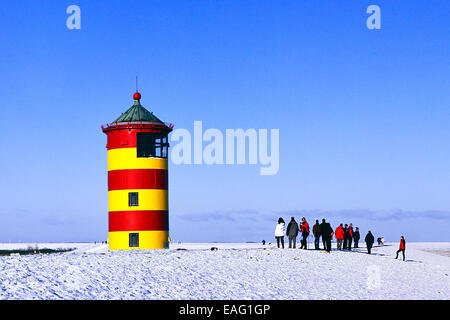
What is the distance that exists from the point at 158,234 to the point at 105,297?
17596 millimetres

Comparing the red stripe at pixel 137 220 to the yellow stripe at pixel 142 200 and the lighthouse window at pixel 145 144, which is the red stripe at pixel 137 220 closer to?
the yellow stripe at pixel 142 200

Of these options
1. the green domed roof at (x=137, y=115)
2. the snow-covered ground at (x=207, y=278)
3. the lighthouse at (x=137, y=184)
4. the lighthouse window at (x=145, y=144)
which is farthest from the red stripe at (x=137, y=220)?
the snow-covered ground at (x=207, y=278)

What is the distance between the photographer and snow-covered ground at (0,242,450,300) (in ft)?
64.9

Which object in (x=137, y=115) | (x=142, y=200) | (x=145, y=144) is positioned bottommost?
(x=142, y=200)

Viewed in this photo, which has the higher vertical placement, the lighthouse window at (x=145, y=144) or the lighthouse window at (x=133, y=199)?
the lighthouse window at (x=145, y=144)

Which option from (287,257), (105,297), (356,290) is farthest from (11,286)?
(287,257)

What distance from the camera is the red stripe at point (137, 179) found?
3603 centimetres

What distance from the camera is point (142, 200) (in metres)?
36.0

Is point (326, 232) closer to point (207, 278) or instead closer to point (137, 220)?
point (137, 220)

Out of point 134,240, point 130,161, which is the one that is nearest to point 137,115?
point 130,161

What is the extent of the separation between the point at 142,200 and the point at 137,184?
0.95 metres

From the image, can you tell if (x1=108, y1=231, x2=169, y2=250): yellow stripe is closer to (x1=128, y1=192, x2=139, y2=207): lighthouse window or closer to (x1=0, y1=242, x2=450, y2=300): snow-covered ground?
(x1=128, y1=192, x2=139, y2=207): lighthouse window
